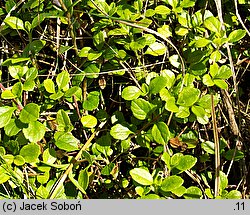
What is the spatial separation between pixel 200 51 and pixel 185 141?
224mm

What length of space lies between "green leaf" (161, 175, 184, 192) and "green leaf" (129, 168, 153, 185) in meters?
0.03

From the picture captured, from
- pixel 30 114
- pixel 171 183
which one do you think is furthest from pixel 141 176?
pixel 30 114

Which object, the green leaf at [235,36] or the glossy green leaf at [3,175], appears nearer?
the glossy green leaf at [3,175]

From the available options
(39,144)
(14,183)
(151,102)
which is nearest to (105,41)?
(151,102)

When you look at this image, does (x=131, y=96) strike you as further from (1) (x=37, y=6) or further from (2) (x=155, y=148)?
(1) (x=37, y=6)

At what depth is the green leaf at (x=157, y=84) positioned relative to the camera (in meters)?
1.03

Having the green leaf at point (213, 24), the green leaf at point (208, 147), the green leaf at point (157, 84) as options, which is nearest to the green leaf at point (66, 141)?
the green leaf at point (157, 84)

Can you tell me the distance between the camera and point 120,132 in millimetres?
1076

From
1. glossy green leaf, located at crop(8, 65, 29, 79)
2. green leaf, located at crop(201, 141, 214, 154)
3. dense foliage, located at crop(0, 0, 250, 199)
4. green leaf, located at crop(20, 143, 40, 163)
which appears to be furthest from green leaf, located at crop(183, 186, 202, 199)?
glossy green leaf, located at crop(8, 65, 29, 79)

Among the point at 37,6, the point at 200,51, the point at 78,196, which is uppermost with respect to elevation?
the point at 37,6

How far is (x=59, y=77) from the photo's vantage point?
1078mm

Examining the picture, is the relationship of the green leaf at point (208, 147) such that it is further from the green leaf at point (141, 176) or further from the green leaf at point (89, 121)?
the green leaf at point (89, 121)

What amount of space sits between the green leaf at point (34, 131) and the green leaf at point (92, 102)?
0.44 feet

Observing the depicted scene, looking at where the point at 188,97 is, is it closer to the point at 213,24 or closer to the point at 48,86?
the point at 213,24
